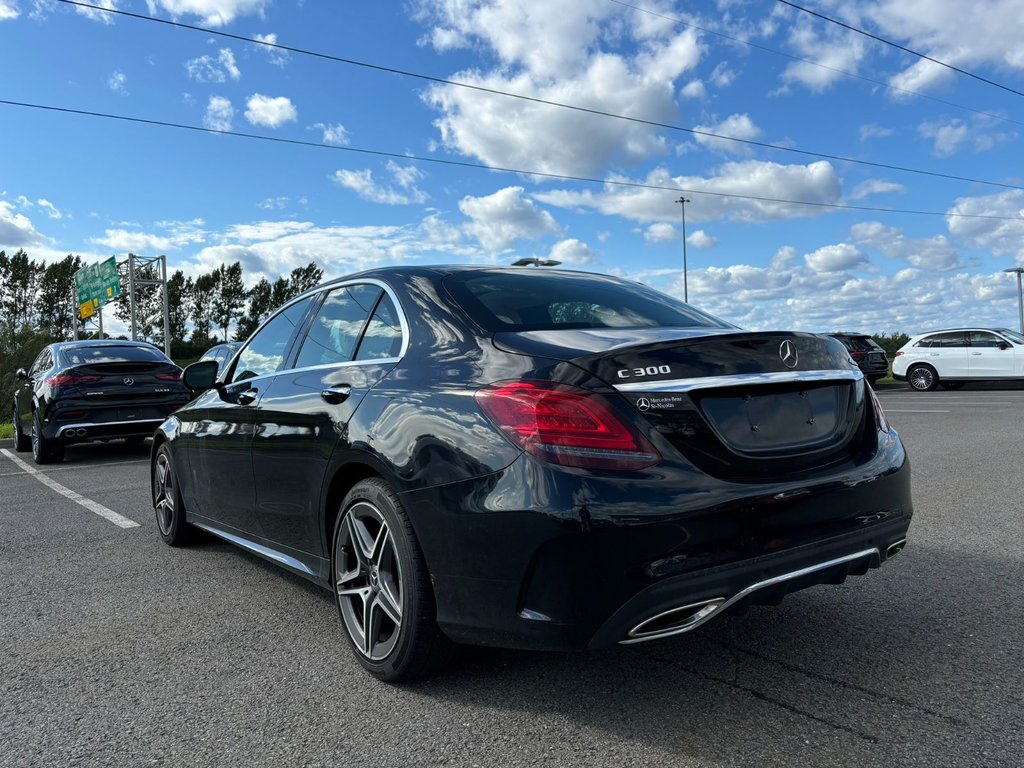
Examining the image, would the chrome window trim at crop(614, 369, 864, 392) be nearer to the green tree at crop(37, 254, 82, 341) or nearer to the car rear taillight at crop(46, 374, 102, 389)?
the car rear taillight at crop(46, 374, 102, 389)

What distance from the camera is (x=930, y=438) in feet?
32.8

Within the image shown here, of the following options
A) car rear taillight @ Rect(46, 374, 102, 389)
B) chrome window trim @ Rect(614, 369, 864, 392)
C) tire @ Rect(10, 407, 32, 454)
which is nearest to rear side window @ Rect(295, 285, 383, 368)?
chrome window trim @ Rect(614, 369, 864, 392)

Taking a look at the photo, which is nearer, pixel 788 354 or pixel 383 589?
pixel 788 354

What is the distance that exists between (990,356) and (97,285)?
140 feet

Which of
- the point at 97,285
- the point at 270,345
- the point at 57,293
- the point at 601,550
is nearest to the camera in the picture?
the point at 601,550

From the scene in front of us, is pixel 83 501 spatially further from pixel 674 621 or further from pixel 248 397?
pixel 674 621

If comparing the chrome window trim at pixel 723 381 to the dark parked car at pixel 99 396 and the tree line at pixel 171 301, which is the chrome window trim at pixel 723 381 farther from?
the tree line at pixel 171 301

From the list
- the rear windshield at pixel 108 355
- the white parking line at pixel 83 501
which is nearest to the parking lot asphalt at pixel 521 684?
the white parking line at pixel 83 501

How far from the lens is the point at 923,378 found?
22.7 meters

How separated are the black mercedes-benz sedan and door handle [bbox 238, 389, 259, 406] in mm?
535

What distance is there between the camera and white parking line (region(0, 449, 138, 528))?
6.11 meters

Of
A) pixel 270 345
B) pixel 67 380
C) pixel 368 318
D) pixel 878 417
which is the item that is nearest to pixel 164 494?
pixel 270 345

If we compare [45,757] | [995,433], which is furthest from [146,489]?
[995,433]

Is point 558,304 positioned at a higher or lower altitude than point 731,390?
higher
